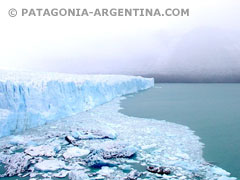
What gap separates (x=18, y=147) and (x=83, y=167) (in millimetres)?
→ 1362

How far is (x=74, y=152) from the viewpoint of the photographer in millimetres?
3338

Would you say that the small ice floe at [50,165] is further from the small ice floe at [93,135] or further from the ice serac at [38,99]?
the ice serac at [38,99]

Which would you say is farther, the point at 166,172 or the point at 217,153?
the point at 217,153

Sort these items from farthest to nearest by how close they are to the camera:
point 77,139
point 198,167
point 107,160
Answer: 1. point 77,139
2. point 107,160
3. point 198,167

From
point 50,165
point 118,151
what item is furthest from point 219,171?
point 50,165

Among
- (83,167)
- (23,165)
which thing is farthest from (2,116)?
(83,167)

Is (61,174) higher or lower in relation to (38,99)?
lower

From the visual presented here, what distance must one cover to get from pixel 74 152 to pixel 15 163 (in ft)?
2.58

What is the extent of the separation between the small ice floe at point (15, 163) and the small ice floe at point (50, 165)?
14cm

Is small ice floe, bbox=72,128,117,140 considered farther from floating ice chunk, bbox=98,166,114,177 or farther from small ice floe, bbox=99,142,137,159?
floating ice chunk, bbox=98,166,114,177

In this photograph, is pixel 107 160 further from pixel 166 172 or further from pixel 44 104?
A: pixel 44 104

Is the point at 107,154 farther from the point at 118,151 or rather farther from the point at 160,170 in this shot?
the point at 160,170

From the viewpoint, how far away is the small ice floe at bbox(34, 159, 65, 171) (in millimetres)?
2779

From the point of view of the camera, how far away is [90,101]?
8.27 meters
